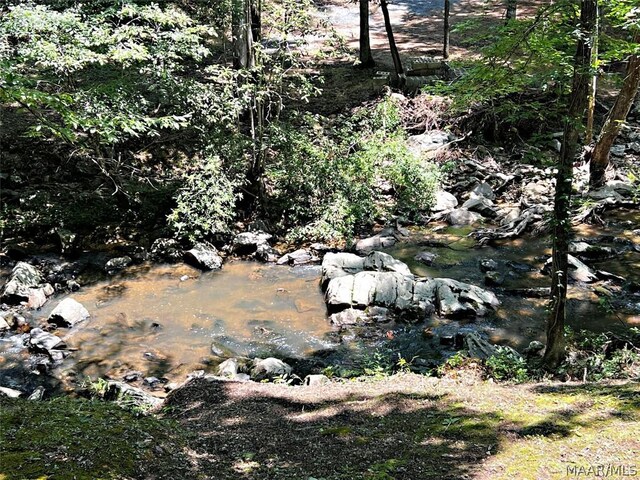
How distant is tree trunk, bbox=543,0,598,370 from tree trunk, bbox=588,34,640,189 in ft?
24.3

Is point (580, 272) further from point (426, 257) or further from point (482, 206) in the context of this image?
point (482, 206)

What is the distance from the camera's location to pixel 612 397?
4703 millimetres

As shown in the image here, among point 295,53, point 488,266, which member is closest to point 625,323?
point 488,266

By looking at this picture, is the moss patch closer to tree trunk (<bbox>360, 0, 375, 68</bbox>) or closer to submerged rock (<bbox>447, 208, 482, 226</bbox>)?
submerged rock (<bbox>447, 208, 482, 226</bbox>)

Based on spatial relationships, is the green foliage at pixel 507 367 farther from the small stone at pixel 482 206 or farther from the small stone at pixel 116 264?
the small stone at pixel 116 264

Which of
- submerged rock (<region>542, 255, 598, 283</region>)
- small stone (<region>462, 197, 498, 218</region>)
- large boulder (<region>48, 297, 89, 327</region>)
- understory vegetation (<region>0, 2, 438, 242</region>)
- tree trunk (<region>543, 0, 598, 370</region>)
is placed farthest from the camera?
small stone (<region>462, 197, 498, 218</region>)

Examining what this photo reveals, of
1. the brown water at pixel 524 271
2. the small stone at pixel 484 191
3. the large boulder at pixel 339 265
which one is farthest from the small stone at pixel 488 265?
the small stone at pixel 484 191

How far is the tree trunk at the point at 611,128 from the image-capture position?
12971 mm

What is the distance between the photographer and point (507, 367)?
270 inches

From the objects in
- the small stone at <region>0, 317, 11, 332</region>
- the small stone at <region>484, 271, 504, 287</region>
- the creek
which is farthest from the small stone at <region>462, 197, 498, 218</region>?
the small stone at <region>0, 317, 11, 332</region>

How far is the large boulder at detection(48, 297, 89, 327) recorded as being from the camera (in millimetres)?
9727

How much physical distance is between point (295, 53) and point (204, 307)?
21.9 feet

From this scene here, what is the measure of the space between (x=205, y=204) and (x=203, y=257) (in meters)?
1.41

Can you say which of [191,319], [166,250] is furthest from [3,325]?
[166,250]
